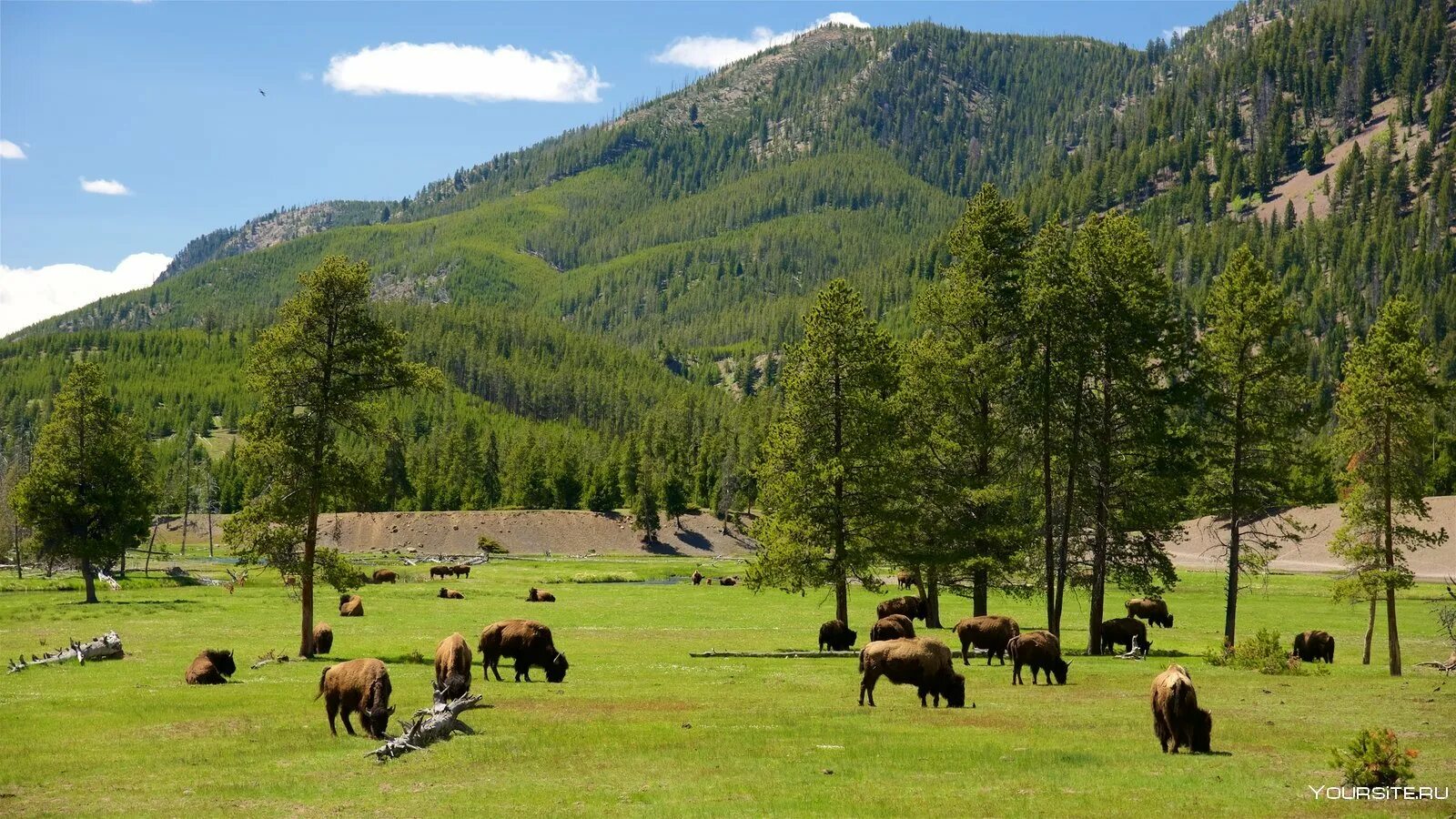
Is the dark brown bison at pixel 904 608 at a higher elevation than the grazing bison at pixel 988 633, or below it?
below

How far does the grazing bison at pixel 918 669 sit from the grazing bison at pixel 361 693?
1220cm

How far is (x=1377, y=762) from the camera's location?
17266 millimetres

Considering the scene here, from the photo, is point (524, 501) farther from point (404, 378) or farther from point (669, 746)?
point (669, 746)

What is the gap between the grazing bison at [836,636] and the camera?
45094mm

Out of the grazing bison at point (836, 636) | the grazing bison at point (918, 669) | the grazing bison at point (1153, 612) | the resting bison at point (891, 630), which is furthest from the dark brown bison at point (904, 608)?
the grazing bison at point (918, 669)

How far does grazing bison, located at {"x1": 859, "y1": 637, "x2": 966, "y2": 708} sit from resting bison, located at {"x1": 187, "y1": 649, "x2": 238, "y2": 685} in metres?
19.3

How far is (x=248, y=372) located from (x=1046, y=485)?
30897 mm

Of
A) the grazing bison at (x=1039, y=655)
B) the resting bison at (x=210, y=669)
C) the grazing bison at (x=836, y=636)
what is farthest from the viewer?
the grazing bison at (x=836, y=636)

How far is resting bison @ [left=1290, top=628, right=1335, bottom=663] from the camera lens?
46.1 meters

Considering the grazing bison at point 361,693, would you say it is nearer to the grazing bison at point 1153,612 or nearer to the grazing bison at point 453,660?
the grazing bison at point 453,660

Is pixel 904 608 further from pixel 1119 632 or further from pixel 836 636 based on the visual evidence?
pixel 1119 632

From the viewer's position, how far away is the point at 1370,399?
134ft

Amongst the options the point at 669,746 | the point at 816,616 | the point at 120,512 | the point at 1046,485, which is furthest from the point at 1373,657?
the point at 120,512

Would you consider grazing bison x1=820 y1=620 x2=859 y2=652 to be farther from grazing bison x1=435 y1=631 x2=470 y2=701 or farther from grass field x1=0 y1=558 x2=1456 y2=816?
grazing bison x1=435 y1=631 x2=470 y2=701
